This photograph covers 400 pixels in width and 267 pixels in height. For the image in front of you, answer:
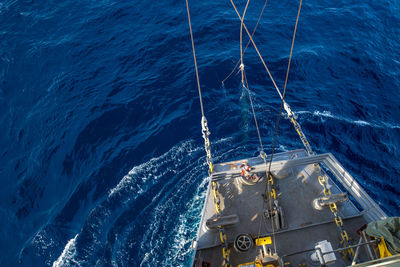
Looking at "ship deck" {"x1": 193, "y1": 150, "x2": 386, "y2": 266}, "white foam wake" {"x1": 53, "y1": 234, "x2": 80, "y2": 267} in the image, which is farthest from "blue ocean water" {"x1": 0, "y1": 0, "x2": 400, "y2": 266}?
"ship deck" {"x1": 193, "y1": 150, "x2": 386, "y2": 266}

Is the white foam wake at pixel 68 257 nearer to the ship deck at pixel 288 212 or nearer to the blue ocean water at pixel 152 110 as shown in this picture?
the blue ocean water at pixel 152 110

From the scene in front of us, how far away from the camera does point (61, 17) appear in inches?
1041

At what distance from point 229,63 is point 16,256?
18275 mm

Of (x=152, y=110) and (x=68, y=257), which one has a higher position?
(x=152, y=110)

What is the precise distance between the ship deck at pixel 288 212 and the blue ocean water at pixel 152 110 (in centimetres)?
318

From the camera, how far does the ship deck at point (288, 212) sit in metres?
10.1

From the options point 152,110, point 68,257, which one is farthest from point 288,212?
point 152,110

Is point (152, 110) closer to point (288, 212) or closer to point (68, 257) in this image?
point (68, 257)

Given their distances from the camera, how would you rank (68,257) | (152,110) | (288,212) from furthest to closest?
(152,110), (68,257), (288,212)

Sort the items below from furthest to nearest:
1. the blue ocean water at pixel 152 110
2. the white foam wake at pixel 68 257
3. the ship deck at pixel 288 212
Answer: the blue ocean water at pixel 152 110, the white foam wake at pixel 68 257, the ship deck at pixel 288 212

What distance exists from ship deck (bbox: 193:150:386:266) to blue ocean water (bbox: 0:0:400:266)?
3183mm

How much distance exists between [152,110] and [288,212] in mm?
11773

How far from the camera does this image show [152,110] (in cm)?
1934

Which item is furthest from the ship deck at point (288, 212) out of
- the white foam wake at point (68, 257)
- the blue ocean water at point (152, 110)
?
the white foam wake at point (68, 257)
